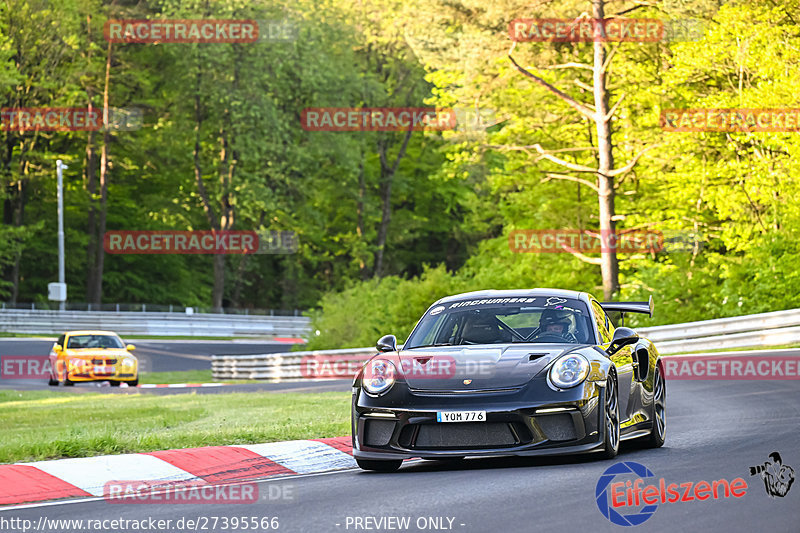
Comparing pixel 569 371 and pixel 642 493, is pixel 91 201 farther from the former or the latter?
pixel 642 493

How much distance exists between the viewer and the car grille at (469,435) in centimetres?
909

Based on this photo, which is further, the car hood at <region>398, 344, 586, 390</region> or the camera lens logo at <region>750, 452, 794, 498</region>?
the car hood at <region>398, 344, 586, 390</region>

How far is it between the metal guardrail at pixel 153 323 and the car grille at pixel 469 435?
1728 inches

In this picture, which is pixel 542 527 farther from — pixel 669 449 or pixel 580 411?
pixel 669 449

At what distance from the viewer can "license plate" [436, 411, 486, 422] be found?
9086 mm

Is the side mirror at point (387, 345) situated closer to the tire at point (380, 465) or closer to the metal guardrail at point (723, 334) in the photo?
the tire at point (380, 465)

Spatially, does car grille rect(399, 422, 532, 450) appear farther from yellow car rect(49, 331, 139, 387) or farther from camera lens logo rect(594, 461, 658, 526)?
yellow car rect(49, 331, 139, 387)

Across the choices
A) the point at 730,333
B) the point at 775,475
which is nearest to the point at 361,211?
the point at 730,333

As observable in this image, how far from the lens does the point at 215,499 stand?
8.45 metres

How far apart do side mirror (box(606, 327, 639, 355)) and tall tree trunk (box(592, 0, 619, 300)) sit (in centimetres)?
2427

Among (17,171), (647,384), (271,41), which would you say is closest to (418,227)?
(271,41)

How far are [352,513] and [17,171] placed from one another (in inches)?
2288

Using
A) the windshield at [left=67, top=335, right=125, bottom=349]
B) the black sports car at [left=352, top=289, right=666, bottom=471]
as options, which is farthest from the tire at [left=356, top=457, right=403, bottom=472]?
the windshield at [left=67, top=335, right=125, bottom=349]

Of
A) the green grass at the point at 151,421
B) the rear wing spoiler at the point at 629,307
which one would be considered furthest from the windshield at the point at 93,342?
the rear wing spoiler at the point at 629,307
